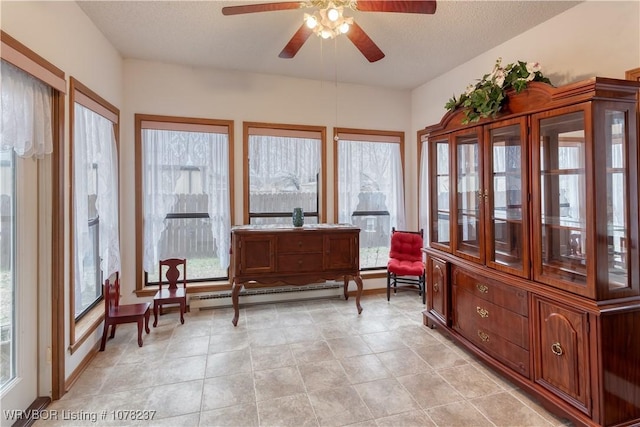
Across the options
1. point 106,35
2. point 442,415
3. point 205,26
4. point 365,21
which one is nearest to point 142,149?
point 106,35

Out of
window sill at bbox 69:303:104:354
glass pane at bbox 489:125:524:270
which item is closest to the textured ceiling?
glass pane at bbox 489:125:524:270

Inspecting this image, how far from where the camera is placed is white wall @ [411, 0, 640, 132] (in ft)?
7.34

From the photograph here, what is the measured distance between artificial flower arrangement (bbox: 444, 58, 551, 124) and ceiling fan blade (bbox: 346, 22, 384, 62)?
85cm

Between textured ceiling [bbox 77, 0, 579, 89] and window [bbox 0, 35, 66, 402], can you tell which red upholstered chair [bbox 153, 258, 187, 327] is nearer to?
window [bbox 0, 35, 66, 402]

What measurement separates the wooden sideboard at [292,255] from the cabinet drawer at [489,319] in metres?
1.20

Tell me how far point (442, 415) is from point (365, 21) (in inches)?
122

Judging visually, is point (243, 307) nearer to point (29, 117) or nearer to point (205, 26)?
point (29, 117)

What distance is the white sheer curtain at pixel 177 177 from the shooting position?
12.2 ft

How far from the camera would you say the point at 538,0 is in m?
2.53

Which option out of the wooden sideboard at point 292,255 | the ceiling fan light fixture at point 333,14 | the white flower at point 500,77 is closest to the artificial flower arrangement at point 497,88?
the white flower at point 500,77

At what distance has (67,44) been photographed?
2.36 meters

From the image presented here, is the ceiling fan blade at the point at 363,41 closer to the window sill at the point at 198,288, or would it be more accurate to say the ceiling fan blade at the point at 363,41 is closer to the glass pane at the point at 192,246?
the glass pane at the point at 192,246

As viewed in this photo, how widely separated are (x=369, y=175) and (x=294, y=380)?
2994 mm

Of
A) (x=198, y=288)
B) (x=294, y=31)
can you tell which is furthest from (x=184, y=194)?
(x=294, y=31)
